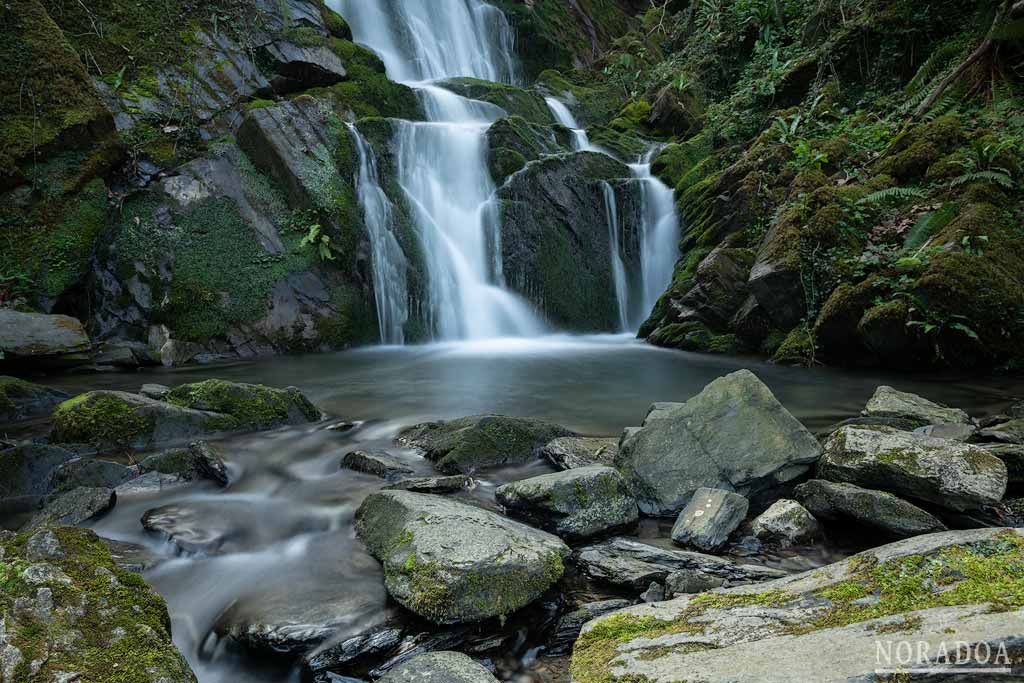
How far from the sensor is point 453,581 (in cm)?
269

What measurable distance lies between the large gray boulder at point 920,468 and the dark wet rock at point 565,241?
34.7ft

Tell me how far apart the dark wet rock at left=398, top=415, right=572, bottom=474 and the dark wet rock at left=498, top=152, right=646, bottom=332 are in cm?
886

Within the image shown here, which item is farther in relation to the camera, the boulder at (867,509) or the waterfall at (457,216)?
the waterfall at (457,216)

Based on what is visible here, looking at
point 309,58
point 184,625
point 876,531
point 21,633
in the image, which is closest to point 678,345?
point 876,531

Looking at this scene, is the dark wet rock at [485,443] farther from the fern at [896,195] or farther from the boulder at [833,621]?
the fern at [896,195]

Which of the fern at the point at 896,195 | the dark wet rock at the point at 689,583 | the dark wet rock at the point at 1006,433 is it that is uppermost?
the fern at the point at 896,195

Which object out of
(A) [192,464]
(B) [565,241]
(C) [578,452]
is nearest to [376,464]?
(A) [192,464]

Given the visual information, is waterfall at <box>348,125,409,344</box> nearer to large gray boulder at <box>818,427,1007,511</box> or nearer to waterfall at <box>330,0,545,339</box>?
waterfall at <box>330,0,545,339</box>

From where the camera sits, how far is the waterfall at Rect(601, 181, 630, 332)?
14594 mm

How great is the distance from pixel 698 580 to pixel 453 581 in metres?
1.20

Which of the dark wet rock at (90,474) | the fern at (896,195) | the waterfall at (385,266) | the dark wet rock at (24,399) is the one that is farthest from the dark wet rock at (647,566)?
the waterfall at (385,266)

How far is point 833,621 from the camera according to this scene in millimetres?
2113

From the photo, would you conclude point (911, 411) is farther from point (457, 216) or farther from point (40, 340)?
point (40, 340)

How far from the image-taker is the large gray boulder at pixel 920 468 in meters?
3.31
